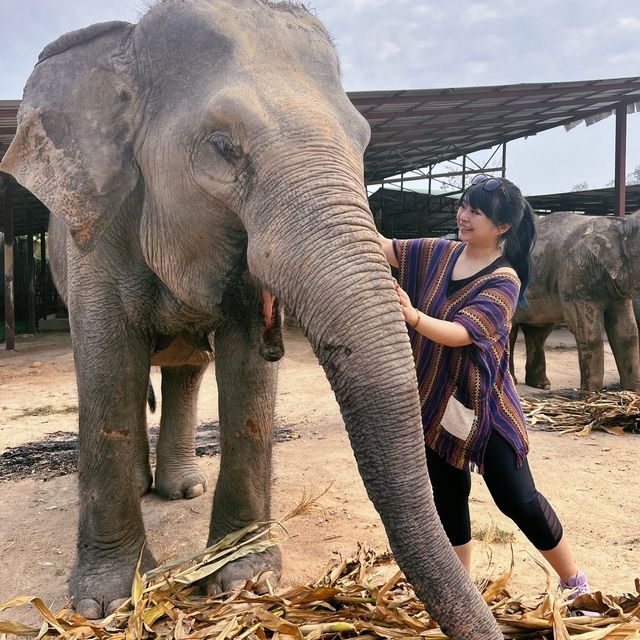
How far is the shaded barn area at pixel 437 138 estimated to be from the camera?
9.48 metres

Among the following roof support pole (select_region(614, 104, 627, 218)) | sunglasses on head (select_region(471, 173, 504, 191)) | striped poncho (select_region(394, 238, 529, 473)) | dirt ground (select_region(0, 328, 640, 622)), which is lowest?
dirt ground (select_region(0, 328, 640, 622))

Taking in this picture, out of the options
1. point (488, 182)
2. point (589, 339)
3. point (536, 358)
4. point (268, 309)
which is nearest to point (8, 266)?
point (536, 358)

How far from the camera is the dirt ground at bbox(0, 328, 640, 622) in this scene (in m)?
3.16

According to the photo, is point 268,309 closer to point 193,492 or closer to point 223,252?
point 223,252

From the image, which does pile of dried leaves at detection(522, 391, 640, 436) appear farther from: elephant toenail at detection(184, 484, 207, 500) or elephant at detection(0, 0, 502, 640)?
elephant at detection(0, 0, 502, 640)

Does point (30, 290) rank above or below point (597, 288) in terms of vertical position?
above

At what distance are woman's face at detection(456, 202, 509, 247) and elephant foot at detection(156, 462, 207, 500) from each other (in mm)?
2753

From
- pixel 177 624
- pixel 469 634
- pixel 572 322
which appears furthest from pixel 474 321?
pixel 572 322

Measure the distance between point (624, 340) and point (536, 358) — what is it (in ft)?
4.78

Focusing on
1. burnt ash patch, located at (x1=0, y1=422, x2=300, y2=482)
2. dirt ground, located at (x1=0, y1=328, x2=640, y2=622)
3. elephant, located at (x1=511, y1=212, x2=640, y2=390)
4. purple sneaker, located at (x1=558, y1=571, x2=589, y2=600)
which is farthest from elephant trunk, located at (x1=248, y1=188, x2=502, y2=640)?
elephant, located at (x1=511, y1=212, x2=640, y2=390)

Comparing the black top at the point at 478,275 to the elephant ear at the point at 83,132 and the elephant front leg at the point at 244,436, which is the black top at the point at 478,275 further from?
the elephant ear at the point at 83,132

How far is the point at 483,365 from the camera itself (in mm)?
2342

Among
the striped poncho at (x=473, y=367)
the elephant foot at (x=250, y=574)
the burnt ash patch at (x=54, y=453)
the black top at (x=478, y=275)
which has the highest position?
the black top at (x=478, y=275)

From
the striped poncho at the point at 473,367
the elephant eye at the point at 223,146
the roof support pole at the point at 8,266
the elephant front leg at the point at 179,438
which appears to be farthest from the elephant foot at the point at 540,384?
the roof support pole at the point at 8,266
